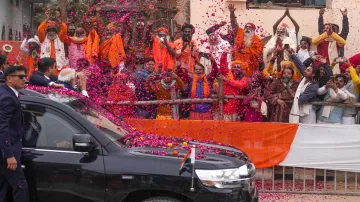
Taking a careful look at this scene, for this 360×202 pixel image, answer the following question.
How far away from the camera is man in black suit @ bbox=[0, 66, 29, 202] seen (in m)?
6.06

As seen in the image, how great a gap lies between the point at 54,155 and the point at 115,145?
629 mm

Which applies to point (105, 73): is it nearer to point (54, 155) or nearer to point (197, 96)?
point (197, 96)

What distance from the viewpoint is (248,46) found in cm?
1187

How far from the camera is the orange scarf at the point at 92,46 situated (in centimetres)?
1198

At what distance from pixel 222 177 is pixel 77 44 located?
683 cm

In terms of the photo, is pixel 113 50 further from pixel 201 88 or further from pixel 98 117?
pixel 98 117

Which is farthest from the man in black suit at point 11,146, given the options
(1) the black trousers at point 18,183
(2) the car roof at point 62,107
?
(2) the car roof at point 62,107

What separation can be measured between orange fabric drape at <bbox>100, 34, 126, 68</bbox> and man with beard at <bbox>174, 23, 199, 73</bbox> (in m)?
1.10

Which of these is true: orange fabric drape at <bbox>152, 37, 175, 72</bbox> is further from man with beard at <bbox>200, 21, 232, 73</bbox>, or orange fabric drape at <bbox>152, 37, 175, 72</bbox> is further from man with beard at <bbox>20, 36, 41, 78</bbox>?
man with beard at <bbox>20, 36, 41, 78</bbox>

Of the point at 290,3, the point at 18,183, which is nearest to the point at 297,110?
the point at 18,183

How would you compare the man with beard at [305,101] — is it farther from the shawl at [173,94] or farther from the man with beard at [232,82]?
the shawl at [173,94]

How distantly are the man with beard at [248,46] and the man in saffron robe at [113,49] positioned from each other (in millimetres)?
2252

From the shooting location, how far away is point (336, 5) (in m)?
14.7

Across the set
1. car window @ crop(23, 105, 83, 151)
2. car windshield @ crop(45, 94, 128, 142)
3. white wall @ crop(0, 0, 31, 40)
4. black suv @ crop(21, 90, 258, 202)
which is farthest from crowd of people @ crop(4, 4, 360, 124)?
white wall @ crop(0, 0, 31, 40)
